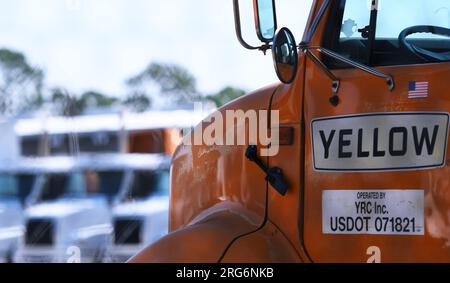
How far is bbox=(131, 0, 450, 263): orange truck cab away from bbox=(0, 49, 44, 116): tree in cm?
1185

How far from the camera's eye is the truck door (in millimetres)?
3115

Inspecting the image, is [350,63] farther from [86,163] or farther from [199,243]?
[86,163]

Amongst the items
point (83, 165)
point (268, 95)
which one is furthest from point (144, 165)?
point (268, 95)

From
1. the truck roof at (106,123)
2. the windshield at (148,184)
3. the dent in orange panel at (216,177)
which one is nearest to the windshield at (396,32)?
the dent in orange panel at (216,177)

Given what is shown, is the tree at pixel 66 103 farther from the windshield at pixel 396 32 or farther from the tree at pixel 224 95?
the windshield at pixel 396 32

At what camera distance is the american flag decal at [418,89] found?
10.3ft

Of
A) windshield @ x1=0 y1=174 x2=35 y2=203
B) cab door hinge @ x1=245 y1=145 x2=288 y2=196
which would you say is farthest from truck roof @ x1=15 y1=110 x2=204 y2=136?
cab door hinge @ x1=245 y1=145 x2=288 y2=196

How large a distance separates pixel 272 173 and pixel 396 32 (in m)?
0.79

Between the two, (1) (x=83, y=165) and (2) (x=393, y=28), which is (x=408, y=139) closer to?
(2) (x=393, y=28)

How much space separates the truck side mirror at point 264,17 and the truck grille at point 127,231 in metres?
8.34

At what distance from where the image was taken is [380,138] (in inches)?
128

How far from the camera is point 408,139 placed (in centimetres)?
318

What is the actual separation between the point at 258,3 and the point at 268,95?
0.42 meters
